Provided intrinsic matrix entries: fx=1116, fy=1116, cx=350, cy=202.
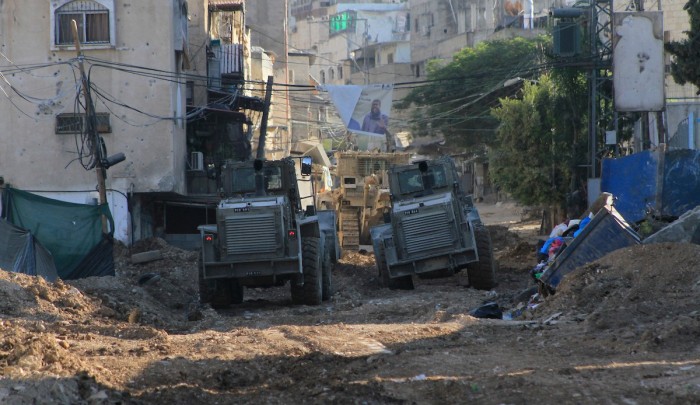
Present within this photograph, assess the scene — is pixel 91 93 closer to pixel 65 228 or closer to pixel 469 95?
pixel 65 228

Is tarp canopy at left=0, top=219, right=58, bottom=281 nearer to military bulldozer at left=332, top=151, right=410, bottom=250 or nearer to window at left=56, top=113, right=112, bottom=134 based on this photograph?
window at left=56, top=113, right=112, bottom=134

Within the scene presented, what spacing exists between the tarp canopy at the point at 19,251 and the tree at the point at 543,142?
15.3 m

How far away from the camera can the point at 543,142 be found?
33.6m

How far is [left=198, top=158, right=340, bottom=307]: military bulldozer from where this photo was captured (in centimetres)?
1920

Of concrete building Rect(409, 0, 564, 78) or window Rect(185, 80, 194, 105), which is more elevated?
concrete building Rect(409, 0, 564, 78)

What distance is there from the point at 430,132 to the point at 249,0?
43.5ft

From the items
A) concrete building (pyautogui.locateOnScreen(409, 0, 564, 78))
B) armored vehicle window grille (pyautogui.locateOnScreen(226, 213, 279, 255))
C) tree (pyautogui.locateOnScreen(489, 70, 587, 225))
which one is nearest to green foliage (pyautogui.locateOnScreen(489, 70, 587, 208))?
tree (pyautogui.locateOnScreen(489, 70, 587, 225))

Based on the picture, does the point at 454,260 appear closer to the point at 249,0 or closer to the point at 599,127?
the point at 599,127

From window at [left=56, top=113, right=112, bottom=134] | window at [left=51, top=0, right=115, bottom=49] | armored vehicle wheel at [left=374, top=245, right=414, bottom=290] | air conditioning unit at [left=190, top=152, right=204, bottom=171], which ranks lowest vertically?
armored vehicle wheel at [left=374, top=245, right=414, bottom=290]

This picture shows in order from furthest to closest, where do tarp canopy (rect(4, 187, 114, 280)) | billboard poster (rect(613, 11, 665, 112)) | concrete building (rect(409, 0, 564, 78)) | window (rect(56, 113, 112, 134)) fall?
1. concrete building (rect(409, 0, 564, 78))
2. window (rect(56, 113, 112, 134))
3. billboard poster (rect(613, 11, 665, 112))
4. tarp canopy (rect(4, 187, 114, 280))

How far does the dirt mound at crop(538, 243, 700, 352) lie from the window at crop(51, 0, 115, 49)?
1924 centimetres

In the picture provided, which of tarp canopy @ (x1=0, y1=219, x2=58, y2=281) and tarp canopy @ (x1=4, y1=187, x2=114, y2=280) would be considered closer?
tarp canopy @ (x1=0, y1=219, x2=58, y2=281)

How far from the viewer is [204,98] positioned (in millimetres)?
36938

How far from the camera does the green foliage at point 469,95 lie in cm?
4975
